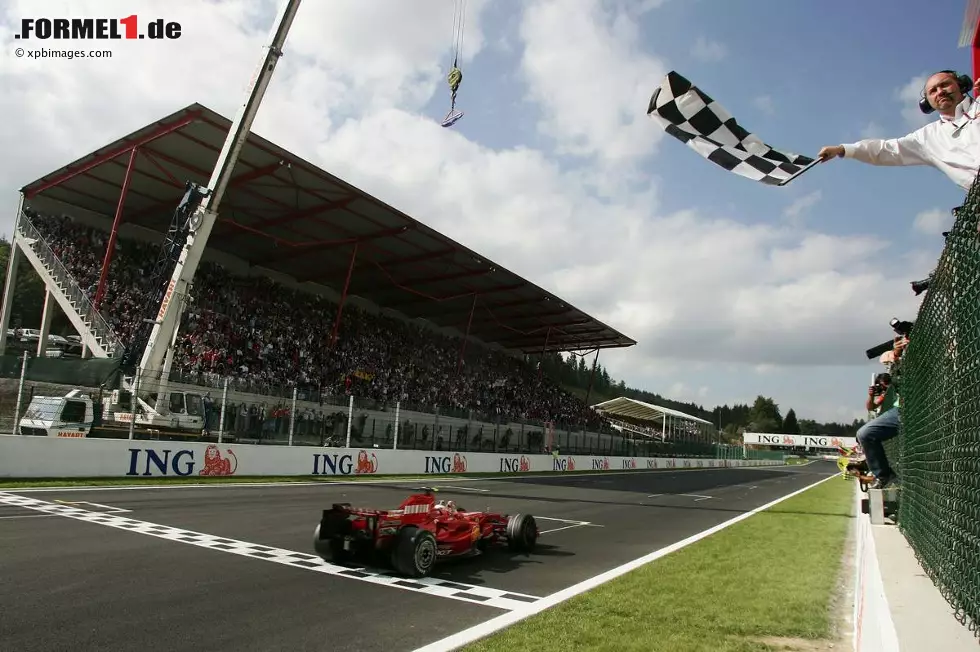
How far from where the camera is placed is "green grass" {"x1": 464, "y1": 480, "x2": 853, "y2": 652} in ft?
15.9

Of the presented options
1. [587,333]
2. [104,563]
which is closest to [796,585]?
[104,563]

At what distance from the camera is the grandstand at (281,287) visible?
23.3 m

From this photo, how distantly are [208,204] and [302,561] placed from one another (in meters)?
17.6

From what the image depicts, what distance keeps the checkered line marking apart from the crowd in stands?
9.45 metres

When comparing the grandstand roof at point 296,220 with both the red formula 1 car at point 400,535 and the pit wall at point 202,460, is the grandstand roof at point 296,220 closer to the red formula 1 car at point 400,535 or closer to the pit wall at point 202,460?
the pit wall at point 202,460

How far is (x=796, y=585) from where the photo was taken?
23.7ft

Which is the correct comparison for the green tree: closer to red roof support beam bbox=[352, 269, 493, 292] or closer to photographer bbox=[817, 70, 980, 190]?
red roof support beam bbox=[352, 269, 493, 292]

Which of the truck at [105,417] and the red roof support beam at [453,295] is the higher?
the red roof support beam at [453,295]

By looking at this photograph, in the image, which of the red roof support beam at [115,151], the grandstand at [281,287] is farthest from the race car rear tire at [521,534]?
the red roof support beam at [115,151]

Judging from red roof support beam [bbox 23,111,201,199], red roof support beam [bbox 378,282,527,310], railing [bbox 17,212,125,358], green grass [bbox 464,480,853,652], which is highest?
red roof support beam [bbox 23,111,201,199]

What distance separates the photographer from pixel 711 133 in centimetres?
463

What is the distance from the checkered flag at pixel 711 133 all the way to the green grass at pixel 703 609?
3.47 meters

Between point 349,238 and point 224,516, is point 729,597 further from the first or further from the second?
point 349,238

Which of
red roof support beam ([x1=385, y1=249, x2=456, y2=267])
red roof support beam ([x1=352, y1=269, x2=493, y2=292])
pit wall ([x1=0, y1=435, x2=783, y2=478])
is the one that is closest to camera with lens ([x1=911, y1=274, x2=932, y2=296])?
pit wall ([x1=0, y1=435, x2=783, y2=478])
